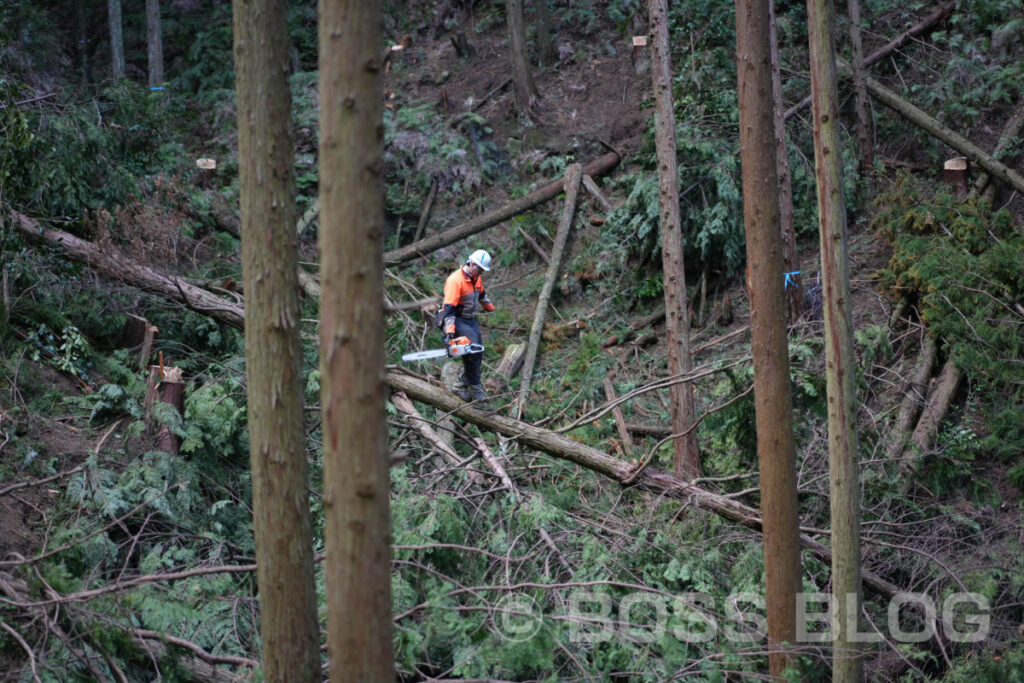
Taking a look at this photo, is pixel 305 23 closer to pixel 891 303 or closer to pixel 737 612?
pixel 891 303

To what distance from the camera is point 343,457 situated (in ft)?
10.3

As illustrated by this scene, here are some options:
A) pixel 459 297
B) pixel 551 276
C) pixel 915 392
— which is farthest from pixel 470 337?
pixel 915 392

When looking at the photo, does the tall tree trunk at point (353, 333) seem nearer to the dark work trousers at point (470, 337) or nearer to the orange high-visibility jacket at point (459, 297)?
the orange high-visibility jacket at point (459, 297)

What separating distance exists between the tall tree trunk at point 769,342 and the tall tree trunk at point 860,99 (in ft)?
23.4

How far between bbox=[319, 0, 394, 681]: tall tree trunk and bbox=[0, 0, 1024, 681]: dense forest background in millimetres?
326

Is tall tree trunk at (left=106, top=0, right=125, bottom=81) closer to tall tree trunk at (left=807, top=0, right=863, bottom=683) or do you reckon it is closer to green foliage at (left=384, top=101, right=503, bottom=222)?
green foliage at (left=384, top=101, right=503, bottom=222)

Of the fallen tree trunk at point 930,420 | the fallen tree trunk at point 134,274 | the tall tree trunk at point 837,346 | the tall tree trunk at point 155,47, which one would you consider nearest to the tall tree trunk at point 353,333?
the tall tree trunk at point 837,346

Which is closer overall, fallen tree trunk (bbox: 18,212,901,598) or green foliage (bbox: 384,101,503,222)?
fallen tree trunk (bbox: 18,212,901,598)

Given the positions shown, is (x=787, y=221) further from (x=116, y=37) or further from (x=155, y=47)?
(x=116, y=37)

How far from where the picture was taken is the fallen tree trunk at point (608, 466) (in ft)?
21.0

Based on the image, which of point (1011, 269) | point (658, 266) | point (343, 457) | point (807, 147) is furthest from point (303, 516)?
point (807, 147)

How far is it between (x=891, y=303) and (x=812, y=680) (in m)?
5.46

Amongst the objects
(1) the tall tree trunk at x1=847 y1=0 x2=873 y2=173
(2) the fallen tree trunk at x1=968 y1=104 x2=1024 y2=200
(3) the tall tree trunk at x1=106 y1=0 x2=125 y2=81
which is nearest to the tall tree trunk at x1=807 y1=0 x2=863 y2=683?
(2) the fallen tree trunk at x1=968 y1=104 x2=1024 y2=200

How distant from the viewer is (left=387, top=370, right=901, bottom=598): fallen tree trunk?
6406mm
